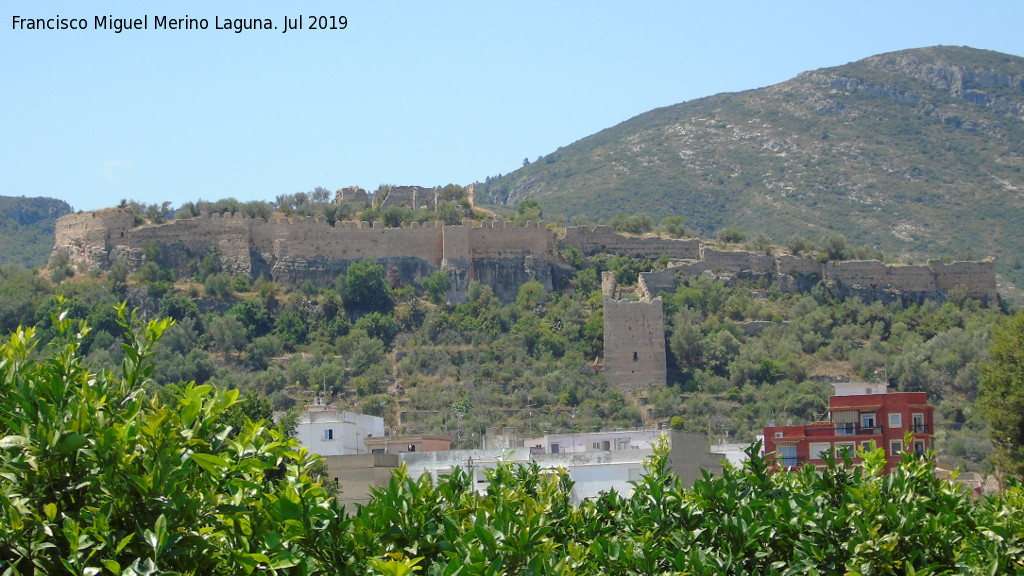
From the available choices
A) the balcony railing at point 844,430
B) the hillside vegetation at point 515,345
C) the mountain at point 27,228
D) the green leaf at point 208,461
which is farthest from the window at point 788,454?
the mountain at point 27,228

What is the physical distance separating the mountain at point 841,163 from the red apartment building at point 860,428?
156 feet

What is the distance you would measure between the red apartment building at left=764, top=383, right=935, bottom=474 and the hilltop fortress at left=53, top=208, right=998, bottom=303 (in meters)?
21.6

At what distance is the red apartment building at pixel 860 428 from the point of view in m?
29.9

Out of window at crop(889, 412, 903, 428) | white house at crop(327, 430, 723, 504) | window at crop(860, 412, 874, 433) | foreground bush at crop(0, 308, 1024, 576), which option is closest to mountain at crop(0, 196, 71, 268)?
white house at crop(327, 430, 723, 504)

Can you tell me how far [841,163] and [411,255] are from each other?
1722 inches

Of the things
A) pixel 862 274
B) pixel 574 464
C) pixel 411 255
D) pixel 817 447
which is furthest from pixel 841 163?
pixel 574 464

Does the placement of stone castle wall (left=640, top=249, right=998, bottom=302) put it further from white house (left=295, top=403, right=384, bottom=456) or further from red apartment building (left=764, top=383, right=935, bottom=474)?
red apartment building (left=764, top=383, right=935, bottom=474)

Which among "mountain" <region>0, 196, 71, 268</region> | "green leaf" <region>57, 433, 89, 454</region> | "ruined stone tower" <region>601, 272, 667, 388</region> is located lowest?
"ruined stone tower" <region>601, 272, 667, 388</region>

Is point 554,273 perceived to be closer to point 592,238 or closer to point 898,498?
point 592,238

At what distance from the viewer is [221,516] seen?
8.59 metres

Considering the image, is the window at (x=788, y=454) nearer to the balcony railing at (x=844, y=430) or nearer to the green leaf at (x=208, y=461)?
the balcony railing at (x=844, y=430)

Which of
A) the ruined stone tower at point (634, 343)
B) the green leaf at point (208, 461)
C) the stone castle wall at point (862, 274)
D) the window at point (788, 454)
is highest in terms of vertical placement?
the stone castle wall at point (862, 274)

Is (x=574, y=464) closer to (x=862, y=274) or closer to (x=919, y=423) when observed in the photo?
(x=919, y=423)

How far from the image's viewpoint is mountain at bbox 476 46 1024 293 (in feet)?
274
